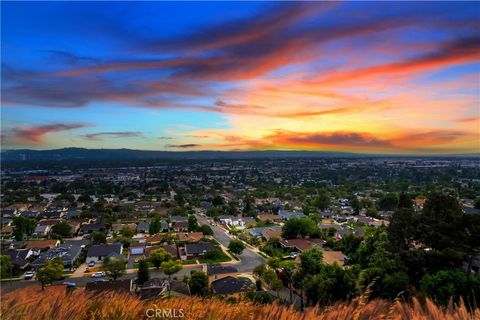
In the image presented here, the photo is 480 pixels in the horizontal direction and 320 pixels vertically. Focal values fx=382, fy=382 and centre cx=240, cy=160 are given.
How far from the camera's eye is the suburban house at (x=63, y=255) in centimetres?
2192

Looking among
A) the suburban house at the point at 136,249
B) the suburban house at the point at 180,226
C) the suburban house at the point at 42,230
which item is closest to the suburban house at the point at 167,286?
the suburban house at the point at 136,249

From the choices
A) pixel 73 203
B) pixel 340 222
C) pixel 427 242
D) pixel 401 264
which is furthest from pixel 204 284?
pixel 73 203

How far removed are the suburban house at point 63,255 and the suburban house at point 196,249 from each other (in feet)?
21.2

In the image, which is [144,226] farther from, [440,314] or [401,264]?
[440,314]

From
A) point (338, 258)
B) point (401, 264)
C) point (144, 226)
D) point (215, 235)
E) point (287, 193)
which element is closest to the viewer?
point (401, 264)

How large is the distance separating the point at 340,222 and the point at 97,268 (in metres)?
22.6

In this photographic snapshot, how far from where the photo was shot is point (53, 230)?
31.2 meters

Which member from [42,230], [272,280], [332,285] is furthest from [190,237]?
[332,285]

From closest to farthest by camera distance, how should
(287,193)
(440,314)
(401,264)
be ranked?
(440,314) < (401,264) < (287,193)

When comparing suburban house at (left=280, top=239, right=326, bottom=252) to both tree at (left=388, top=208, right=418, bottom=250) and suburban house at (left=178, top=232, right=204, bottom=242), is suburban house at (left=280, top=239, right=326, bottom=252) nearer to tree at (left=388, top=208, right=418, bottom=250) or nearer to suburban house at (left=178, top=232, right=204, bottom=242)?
suburban house at (left=178, top=232, right=204, bottom=242)

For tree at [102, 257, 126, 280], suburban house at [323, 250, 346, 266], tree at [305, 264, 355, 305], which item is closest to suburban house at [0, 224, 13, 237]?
tree at [102, 257, 126, 280]

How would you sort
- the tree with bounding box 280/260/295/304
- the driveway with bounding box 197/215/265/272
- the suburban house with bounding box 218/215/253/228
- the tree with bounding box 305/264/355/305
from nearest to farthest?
the tree with bounding box 305/264/355/305 → the tree with bounding box 280/260/295/304 → the driveway with bounding box 197/215/265/272 → the suburban house with bounding box 218/215/253/228

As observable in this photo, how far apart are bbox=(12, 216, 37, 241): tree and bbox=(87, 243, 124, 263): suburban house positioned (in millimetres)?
9697

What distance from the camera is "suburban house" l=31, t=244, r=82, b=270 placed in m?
21.9
